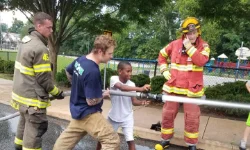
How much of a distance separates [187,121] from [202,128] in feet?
4.67

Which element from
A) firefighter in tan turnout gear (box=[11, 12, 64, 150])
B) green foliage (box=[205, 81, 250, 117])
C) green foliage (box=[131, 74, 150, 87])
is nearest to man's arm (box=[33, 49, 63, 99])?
firefighter in tan turnout gear (box=[11, 12, 64, 150])

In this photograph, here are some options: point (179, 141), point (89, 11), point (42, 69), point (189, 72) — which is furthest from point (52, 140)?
point (89, 11)

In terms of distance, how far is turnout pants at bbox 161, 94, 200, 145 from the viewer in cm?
386

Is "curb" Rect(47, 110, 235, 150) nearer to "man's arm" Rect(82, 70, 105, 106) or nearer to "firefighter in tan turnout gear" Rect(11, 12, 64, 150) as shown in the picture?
"firefighter in tan turnout gear" Rect(11, 12, 64, 150)

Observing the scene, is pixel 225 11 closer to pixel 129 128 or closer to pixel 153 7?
pixel 153 7

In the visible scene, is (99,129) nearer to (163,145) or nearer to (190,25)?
(163,145)

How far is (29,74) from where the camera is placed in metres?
3.17

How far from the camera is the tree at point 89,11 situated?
7.53 m

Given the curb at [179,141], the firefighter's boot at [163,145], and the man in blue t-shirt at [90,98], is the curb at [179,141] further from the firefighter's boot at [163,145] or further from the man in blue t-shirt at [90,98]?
the man in blue t-shirt at [90,98]

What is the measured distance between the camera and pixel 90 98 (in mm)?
2678

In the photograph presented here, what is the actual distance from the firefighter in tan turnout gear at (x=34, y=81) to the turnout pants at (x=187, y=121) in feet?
5.31

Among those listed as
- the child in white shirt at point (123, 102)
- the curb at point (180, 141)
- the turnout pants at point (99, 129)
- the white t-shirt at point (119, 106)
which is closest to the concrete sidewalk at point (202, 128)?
the curb at point (180, 141)

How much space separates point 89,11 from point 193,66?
5457mm

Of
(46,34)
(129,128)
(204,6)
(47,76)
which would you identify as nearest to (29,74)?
(47,76)
